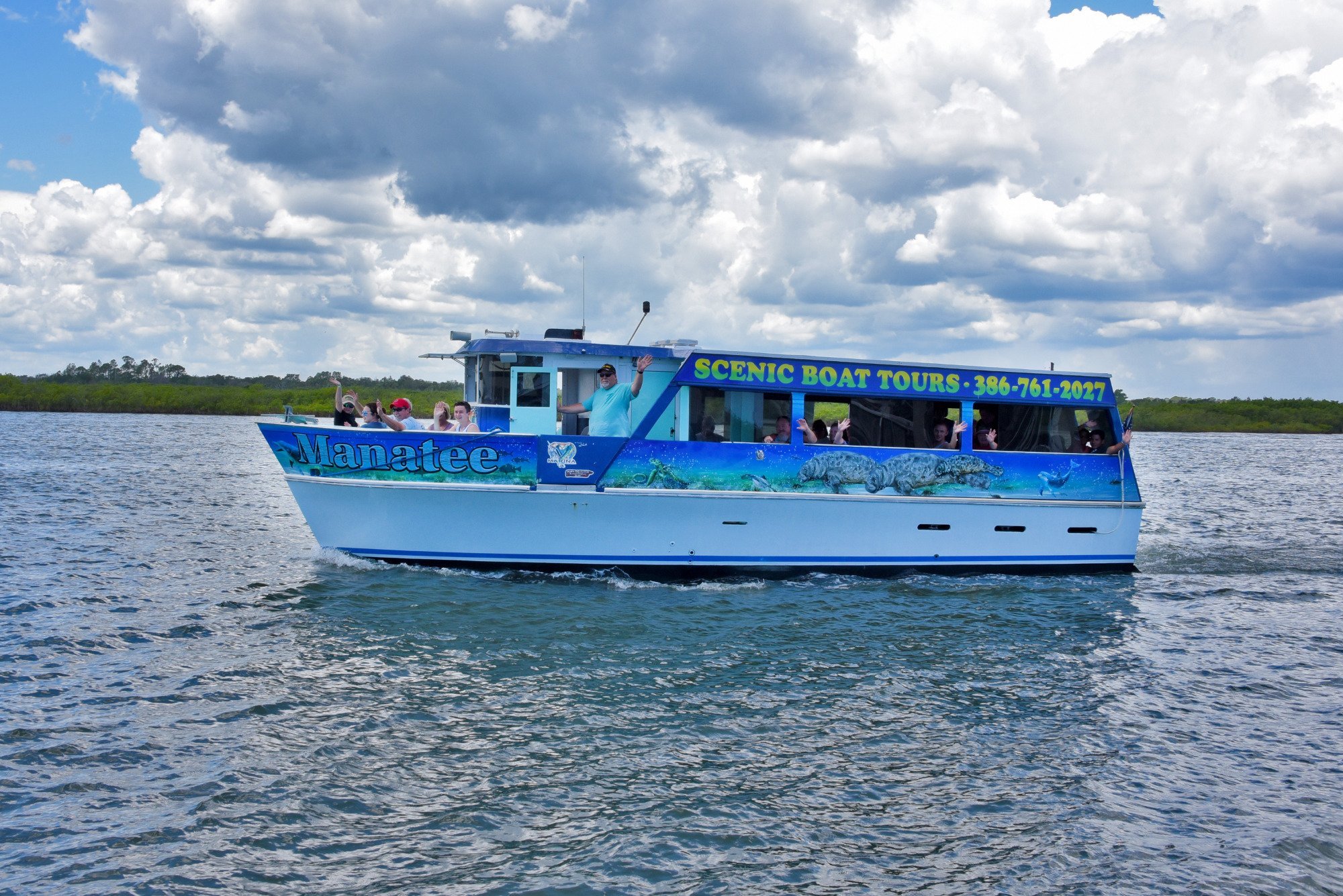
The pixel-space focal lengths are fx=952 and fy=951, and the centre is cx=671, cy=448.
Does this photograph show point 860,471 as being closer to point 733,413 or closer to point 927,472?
point 927,472

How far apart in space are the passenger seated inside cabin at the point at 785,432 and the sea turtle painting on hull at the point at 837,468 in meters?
0.35

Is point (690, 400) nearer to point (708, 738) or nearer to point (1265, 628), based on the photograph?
point (708, 738)

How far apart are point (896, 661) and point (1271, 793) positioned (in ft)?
13.1

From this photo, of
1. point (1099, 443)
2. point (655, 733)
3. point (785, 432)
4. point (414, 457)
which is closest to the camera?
point (655, 733)

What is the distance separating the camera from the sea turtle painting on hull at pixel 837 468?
581 inches

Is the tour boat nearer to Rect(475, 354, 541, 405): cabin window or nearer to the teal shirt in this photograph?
Rect(475, 354, 541, 405): cabin window

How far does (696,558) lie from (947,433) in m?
4.81

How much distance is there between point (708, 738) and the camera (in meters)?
8.25

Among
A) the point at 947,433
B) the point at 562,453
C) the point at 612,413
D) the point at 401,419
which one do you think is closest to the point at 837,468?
the point at 947,433

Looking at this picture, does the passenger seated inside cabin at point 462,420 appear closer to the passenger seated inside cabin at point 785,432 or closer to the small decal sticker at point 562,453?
the small decal sticker at point 562,453

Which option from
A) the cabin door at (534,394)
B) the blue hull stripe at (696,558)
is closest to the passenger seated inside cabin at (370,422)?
the blue hull stripe at (696,558)

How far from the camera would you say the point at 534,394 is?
588 inches

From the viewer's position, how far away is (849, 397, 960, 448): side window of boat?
1553 cm

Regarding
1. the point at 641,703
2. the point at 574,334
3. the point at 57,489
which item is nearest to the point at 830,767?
the point at 641,703
